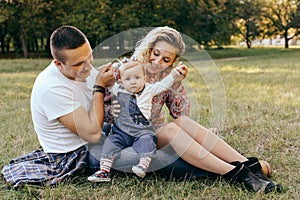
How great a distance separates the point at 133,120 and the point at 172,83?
0.30 m

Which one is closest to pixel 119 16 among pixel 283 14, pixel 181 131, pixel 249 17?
pixel 249 17

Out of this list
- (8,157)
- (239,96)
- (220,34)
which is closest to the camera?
(8,157)

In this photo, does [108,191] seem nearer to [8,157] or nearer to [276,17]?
[8,157]

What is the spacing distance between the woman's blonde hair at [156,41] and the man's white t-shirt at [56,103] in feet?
1.13

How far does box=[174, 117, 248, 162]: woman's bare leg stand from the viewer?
2.55 meters

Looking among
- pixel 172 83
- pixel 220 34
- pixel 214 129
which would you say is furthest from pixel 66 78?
pixel 220 34

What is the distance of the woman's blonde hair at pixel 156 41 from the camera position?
2.33 m

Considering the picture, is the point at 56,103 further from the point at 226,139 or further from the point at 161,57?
the point at 226,139

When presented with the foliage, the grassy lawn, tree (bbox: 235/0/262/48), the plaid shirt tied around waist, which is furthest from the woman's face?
tree (bbox: 235/0/262/48)

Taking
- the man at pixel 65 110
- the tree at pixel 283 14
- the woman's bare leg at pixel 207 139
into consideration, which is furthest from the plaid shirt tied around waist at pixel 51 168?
the tree at pixel 283 14

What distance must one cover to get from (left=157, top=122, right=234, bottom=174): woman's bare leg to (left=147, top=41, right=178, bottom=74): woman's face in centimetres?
36

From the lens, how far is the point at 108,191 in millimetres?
2412

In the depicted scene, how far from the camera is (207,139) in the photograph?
258 cm

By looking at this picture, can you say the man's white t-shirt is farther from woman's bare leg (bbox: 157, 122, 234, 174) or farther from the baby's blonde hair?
woman's bare leg (bbox: 157, 122, 234, 174)
